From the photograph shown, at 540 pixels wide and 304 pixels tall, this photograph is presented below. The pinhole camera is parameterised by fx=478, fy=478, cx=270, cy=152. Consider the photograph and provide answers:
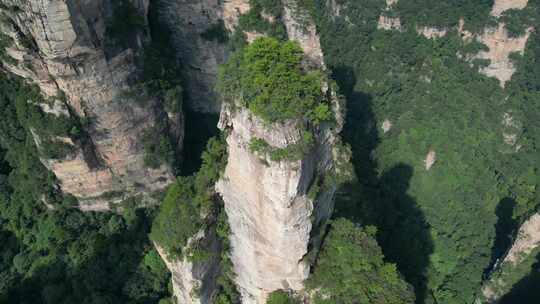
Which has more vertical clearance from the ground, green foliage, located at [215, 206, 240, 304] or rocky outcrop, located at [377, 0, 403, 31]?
rocky outcrop, located at [377, 0, 403, 31]

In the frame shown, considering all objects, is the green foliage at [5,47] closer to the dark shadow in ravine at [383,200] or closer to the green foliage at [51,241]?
the green foliage at [51,241]

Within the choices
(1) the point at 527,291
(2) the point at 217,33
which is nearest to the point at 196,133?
(2) the point at 217,33

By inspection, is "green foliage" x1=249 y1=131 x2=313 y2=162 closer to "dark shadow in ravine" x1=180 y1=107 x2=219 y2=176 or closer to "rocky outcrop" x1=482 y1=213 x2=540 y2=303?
"dark shadow in ravine" x1=180 y1=107 x2=219 y2=176

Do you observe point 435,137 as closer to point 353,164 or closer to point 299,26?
point 353,164

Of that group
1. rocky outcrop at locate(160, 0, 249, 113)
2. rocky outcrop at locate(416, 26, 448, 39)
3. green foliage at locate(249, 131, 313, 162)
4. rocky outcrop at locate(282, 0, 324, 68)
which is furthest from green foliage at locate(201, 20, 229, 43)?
rocky outcrop at locate(416, 26, 448, 39)

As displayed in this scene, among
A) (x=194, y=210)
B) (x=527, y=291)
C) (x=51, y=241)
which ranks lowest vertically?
(x=527, y=291)

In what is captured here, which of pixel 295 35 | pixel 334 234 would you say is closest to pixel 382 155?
pixel 295 35

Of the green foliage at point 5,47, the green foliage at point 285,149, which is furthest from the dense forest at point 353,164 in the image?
the green foliage at point 5,47
